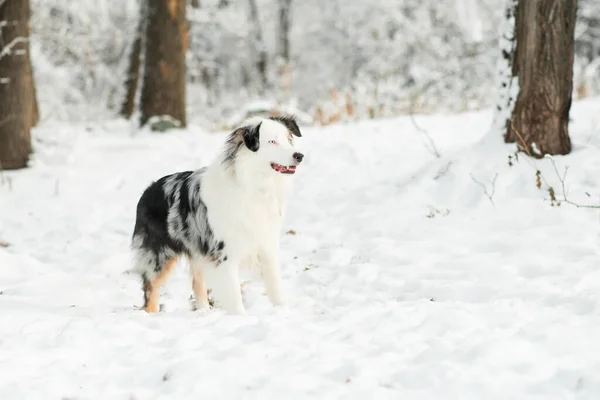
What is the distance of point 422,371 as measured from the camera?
273cm

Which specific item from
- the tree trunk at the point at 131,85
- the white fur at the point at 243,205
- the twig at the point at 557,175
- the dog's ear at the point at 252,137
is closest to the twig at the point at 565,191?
the twig at the point at 557,175

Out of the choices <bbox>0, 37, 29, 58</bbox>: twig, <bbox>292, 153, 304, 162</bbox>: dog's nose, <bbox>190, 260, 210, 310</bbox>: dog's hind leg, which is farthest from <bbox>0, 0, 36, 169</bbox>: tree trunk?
<bbox>292, 153, 304, 162</bbox>: dog's nose

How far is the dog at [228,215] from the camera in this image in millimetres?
3963

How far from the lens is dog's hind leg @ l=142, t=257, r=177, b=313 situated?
443cm

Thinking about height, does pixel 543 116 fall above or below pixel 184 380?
above

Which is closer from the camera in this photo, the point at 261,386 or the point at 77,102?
the point at 261,386

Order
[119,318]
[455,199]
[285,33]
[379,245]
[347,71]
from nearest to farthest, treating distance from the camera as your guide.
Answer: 1. [119,318]
2. [379,245]
3. [455,199]
4. [285,33]
5. [347,71]

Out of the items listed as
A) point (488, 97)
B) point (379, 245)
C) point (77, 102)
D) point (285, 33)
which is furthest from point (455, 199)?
point (285, 33)

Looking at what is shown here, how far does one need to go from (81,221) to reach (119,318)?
334 cm

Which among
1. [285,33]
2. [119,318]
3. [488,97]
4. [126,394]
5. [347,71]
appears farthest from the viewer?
[347,71]

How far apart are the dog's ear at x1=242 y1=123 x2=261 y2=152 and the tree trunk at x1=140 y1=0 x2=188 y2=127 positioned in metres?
7.26

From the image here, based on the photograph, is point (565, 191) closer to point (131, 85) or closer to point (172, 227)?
point (172, 227)

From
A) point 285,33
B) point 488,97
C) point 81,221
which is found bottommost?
point 81,221

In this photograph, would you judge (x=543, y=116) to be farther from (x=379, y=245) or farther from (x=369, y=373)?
(x=369, y=373)
